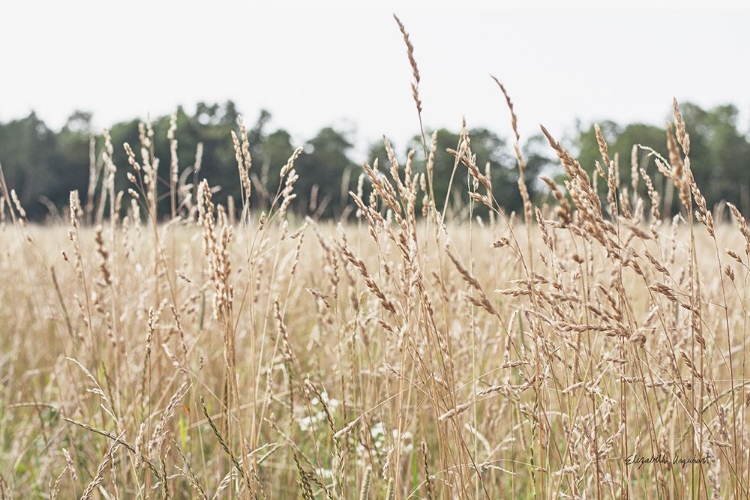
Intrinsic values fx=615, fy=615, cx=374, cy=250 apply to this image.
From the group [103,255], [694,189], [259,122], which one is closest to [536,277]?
[694,189]

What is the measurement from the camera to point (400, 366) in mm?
1628

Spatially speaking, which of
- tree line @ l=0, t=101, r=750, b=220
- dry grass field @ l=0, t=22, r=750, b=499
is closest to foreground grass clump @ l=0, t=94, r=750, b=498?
dry grass field @ l=0, t=22, r=750, b=499

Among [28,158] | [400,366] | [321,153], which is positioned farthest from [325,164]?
[400,366]

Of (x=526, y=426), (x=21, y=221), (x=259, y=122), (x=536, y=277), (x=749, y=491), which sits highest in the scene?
(x=259, y=122)

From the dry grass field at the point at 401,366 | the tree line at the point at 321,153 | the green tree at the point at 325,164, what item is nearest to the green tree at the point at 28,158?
the tree line at the point at 321,153

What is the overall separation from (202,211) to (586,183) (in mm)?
686

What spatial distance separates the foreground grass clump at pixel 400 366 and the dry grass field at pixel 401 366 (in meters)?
0.01

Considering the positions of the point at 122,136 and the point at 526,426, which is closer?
the point at 526,426

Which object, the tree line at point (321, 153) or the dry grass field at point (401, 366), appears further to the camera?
the tree line at point (321, 153)

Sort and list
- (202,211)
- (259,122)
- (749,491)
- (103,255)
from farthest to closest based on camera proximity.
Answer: (259,122), (103,255), (202,211), (749,491)

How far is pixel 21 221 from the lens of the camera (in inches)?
67.5

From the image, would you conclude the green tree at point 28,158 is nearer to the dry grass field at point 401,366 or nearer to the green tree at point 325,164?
the green tree at point 325,164

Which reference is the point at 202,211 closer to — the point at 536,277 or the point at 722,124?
the point at 536,277

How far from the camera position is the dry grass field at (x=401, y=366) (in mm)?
993
